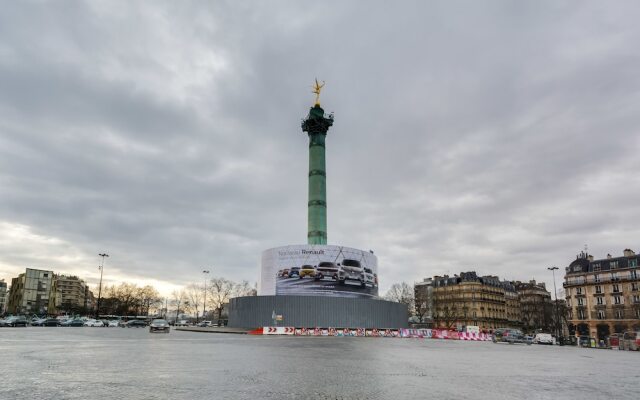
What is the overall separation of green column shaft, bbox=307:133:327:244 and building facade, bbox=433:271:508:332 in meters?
55.7

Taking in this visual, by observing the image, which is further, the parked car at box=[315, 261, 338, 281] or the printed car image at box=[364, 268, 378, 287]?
the printed car image at box=[364, 268, 378, 287]

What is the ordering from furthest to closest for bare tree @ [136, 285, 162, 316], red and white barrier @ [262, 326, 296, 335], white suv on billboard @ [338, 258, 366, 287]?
bare tree @ [136, 285, 162, 316] < white suv on billboard @ [338, 258, 366, 287] < red and white barrier @ [262, 326, 296, 335]

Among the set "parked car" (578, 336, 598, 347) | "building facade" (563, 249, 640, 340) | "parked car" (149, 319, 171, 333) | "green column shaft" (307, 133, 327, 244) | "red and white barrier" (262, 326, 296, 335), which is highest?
"green column shaft" (307, 133, 327, 244)

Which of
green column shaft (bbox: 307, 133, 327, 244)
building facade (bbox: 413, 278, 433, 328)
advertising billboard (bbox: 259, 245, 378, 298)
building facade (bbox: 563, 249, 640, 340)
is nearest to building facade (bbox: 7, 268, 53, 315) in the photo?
advertising billboard (bbox: 259, 245, 378, 298)

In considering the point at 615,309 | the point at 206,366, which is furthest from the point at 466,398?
the point at 615,309

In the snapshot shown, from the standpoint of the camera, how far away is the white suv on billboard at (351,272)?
76.4m

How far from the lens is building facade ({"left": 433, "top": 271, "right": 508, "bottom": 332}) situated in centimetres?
12188

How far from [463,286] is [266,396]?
125 meters

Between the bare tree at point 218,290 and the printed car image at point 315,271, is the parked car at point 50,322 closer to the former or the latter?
the printed car image at point 315,271

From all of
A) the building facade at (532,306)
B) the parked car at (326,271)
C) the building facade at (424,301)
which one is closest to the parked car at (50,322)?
the parked car at (326,271)

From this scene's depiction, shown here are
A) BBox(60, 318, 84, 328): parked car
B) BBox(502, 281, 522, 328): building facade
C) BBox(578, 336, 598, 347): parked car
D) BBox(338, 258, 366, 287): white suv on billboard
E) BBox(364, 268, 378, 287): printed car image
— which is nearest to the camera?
BBox(578, 336, 598, 347): parked car

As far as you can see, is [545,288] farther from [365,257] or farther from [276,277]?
[276,277]

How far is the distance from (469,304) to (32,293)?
446 ft

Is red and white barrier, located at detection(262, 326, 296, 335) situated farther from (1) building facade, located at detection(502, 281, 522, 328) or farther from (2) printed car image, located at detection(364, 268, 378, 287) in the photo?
(1) building facade, located at detection(502, 281, 522, 328)
